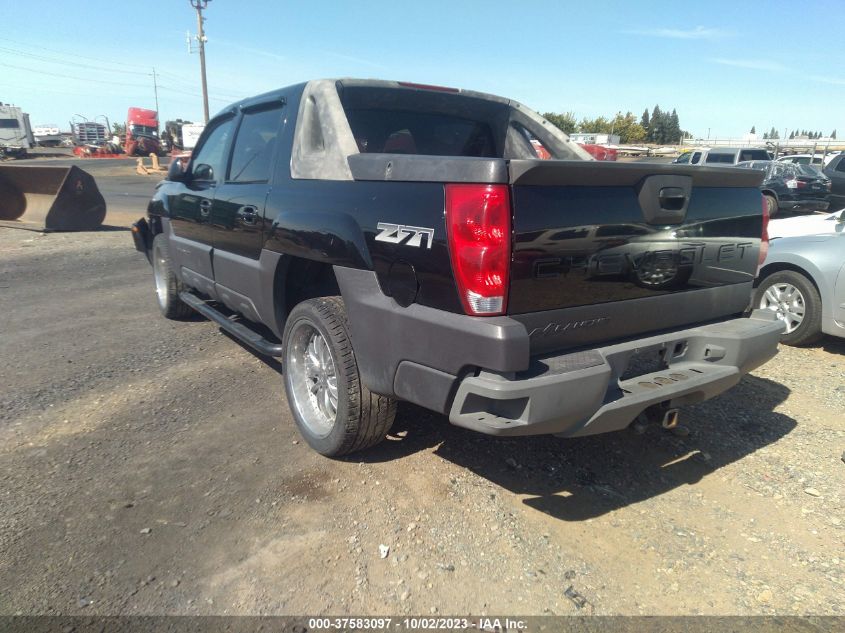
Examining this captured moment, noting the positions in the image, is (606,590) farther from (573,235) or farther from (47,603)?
(47,603)

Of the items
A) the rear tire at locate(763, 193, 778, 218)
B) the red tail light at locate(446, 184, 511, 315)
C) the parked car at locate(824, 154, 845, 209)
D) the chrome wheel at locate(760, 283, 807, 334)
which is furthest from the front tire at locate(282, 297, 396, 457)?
the parked car at locate(824, 154, 845, 209)

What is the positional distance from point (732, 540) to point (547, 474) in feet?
3.00

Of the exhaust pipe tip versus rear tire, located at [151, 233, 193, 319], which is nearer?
the exhaust pipe tip

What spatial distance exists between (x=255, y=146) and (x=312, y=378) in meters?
1.70

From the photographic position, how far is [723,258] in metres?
3.08

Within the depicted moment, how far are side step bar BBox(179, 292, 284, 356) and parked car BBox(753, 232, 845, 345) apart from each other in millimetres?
4088

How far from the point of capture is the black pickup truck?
90.4 inches

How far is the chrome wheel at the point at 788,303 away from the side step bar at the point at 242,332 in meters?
4.35

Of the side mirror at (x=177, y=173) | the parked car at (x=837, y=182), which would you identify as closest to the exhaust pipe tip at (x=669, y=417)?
the side mirror at (x=177, y=173)

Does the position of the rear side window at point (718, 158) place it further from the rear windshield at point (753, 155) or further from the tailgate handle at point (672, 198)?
the tailgate handle at point (672, 198)

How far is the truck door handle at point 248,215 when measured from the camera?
145 inches

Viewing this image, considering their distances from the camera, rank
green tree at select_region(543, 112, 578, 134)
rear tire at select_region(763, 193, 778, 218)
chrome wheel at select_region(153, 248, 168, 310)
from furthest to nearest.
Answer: green tree at select_region(543, 112, 578, 134), chrome wheel at select_region(153, 248, 168, 310), rear tire at select_region(763, 193, 778, 218)

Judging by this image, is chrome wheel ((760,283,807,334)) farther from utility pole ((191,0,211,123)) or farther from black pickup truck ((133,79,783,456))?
utility pole ((191,0,211,123))

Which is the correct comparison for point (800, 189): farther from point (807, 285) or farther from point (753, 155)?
point (807, 285)
